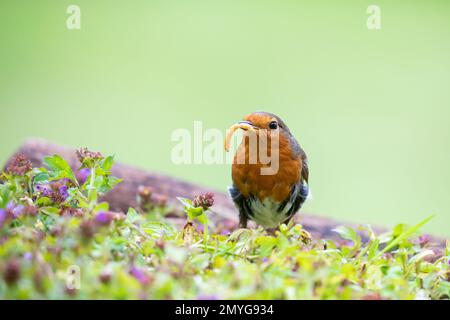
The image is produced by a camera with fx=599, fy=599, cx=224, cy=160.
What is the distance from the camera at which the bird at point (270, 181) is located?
2.75 m

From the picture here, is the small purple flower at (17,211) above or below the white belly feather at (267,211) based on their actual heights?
above

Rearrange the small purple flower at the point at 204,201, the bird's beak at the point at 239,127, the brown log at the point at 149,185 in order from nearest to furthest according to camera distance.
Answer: the small purple flower at the point at 204,201 < the bird's beak at the point at 239,127 < the brown log at the point at 149,185

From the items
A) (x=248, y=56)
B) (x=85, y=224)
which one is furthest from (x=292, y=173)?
(x=248, y=56)

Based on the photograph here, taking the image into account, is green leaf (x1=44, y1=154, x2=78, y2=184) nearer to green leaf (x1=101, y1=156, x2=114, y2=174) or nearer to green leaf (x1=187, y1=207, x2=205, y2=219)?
green leaf (x1=101, y1=156, x2=114, y2=174)

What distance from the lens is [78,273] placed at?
1.19m

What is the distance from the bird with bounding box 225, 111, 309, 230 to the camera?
2748 mm

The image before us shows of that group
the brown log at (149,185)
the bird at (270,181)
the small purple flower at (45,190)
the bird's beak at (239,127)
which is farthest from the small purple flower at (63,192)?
the brown log at (149,185)

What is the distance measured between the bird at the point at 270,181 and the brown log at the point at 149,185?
1.23 feet

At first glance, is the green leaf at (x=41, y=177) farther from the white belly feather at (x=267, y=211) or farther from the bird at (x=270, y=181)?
the white belly feather at (x=267, y=211)

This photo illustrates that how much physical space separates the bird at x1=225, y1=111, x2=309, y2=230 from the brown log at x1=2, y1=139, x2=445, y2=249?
374 millimetres

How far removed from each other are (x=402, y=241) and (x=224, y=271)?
740 mm

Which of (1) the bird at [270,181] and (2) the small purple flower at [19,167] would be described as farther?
(1) the bird at [270,181]

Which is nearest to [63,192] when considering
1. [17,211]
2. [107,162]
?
[107,162]
